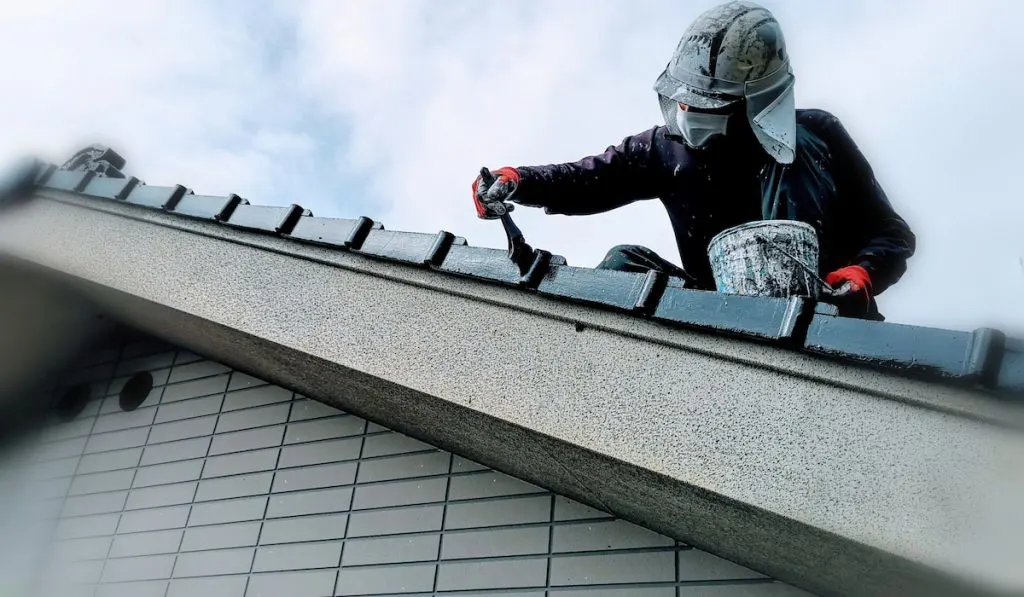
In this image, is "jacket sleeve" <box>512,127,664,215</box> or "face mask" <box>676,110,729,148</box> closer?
"face mask" <box>676,110,729,148</box>

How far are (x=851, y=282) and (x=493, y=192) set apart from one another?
4.54 ft

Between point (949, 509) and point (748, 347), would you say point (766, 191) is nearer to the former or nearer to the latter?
point (748, 347)

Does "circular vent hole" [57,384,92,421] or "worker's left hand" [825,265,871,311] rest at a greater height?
"circular vent hole" [57,384,92,421]

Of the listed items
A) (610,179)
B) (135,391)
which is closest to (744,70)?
(610,179)

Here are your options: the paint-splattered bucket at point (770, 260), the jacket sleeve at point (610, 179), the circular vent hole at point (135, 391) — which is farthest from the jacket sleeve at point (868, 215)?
the circular vent hole at point (135, 391)

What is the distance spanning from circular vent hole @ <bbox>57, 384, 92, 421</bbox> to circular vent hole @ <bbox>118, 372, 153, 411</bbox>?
410 millimetres

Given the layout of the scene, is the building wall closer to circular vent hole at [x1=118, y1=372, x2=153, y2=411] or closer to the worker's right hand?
circular vent hole at [x1=118, y1=372, x2=153, y2=411]

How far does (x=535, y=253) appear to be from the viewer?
110 inches

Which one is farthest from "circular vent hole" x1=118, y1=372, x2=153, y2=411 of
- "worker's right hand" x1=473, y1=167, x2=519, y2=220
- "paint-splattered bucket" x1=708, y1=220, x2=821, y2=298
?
"paint-splattered bucket" x1=708, y1=220, x2=821, y2=298

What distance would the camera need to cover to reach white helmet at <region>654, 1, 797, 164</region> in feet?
9.44

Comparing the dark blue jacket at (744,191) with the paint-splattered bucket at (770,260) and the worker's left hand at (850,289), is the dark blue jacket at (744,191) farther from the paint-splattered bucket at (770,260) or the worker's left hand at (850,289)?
the paint-splattered bucket at (770,260)

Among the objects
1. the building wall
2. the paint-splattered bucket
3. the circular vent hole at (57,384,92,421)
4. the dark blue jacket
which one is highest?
the dark blue jacket

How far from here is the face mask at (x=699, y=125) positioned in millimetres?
3010

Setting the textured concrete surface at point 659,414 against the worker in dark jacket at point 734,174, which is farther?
the worker in dark jacket at point 734,174
